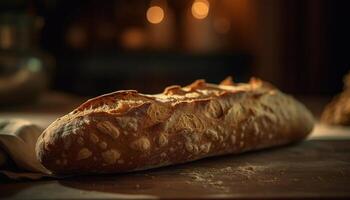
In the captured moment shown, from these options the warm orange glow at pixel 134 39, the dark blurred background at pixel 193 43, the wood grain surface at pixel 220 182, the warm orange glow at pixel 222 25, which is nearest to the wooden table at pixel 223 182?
the wood grain surface at pixel 220 182

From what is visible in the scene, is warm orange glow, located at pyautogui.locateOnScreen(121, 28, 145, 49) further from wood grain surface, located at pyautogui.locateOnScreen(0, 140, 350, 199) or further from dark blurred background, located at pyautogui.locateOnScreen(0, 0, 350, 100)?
wood grain surface, located at pyautogui.locateOnScreen(0, 140, 350, 199)

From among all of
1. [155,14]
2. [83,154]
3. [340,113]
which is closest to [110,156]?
[83,154]

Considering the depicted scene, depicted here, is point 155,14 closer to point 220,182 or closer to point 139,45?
point 139,45

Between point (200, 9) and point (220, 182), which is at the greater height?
point (200, 9)

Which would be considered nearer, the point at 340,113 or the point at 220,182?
the point at 220,182

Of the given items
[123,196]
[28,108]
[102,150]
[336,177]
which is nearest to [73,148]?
[102,150]

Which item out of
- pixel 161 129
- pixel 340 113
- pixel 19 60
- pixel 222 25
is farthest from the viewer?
pixel 222 25

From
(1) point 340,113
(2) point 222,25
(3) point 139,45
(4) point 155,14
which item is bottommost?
(1) point 340,113

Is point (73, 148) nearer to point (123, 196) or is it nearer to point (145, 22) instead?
point (123, 196)
